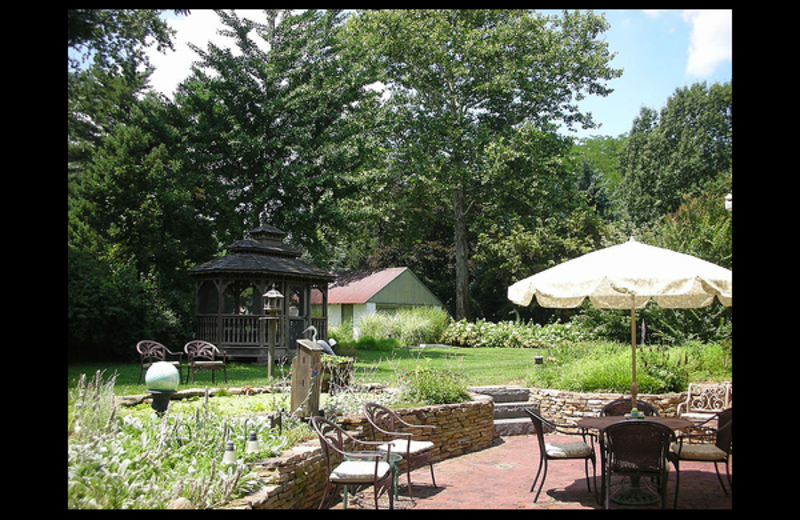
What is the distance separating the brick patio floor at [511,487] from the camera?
5754mm

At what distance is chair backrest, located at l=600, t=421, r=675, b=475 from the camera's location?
17.4ft

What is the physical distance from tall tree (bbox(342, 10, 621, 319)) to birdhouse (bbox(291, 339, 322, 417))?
21.6 meters

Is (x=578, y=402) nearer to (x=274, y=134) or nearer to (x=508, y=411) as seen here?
(x=508, y=411)

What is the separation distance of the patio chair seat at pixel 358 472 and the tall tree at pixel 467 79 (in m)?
22.9

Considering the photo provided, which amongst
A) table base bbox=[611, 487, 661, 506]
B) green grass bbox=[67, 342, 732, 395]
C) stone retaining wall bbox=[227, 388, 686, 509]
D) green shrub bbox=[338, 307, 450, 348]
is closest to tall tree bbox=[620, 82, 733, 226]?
green shrub bbox=[338, 307, 450, 348]

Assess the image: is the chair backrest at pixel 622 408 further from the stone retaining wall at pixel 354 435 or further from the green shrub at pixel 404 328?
the green shrub at pixel 404 328

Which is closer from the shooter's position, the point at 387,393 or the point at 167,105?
the point at 387,393

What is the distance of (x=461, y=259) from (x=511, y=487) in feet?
78.1

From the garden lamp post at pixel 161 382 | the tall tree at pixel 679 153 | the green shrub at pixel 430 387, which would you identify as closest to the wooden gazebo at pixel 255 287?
the green shrub at pixel 430 387

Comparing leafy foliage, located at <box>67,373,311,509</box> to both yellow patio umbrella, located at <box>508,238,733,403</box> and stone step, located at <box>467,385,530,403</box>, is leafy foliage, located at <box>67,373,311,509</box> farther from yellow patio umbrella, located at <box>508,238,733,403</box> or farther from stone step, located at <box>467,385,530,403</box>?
stone step, located at <box>467,385,530,403</box>

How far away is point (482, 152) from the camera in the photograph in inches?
1125
